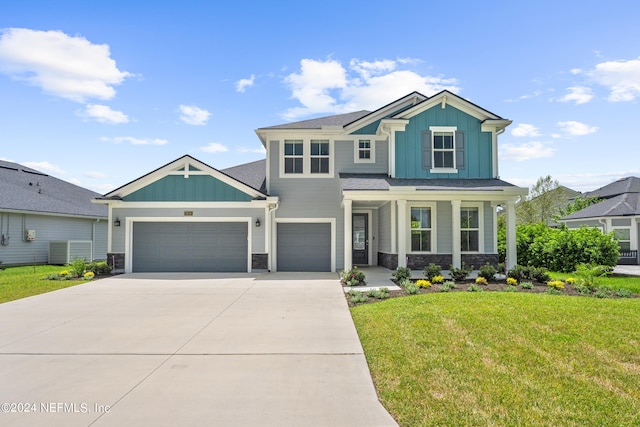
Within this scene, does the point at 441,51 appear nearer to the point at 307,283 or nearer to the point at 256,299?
the point at 307,283

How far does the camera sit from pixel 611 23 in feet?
32.9

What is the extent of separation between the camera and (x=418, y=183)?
551 inches

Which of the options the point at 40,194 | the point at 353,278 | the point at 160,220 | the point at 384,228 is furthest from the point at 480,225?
the point at 40,194

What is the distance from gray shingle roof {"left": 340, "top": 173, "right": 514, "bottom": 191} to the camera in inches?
516

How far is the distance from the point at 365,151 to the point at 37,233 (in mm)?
16086

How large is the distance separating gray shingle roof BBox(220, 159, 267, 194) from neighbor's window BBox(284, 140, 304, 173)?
1.47 meters

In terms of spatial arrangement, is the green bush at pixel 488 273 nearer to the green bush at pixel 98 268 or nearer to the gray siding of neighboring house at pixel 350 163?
the gray siding of neighboring house at pixel 350 163

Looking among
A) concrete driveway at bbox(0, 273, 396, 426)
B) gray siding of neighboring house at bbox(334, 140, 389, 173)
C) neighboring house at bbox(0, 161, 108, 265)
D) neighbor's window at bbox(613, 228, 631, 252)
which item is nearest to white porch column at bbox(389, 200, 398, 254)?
gray siding of neighboring house at bbox(334, 140, 389, 173)

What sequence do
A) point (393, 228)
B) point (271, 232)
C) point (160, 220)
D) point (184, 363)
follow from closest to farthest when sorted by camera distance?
point (184, 363)
point (393, 228)
point (160, 220)
point (271, 232)

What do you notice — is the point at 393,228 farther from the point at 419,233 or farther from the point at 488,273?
the point at 488,273

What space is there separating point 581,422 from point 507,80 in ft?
40.7

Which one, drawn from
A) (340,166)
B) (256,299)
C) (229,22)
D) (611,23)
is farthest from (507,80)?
(256,299)

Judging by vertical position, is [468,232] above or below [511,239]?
above

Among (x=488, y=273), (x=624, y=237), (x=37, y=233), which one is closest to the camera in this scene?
(x=488, y=273)
